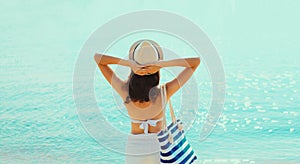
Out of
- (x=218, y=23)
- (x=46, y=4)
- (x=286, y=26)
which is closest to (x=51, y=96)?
(x=46, y=4)

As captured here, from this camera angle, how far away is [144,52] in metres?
1.70

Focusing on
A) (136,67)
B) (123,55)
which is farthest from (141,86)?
(123,55)

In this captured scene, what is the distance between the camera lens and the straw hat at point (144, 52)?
1696mm

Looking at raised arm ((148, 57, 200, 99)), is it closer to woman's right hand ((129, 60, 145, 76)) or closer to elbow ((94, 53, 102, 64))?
woman's right hand ((129, 60, 145, 76))

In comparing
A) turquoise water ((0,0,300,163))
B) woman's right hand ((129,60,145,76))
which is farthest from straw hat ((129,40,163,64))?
turquoise water ((0,0,300,163))

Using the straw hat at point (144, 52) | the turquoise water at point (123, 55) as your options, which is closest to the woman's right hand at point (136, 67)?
the straw hat at point (144, 52)

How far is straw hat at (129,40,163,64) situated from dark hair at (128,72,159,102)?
0.24 ft

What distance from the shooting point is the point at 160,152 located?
1704 millimetres

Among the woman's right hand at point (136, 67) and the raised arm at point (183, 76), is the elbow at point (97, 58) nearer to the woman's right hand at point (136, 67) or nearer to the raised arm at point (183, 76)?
the woman's right hand at point (136, 67)

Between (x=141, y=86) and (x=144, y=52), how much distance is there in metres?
0.13

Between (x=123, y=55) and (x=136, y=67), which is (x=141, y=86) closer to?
(x=136, y=67)

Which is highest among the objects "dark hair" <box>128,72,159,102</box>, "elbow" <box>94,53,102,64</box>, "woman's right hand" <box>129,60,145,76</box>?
"elbow" <box>94,53,102,64</box>

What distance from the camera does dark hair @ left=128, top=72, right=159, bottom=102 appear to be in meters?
1.75

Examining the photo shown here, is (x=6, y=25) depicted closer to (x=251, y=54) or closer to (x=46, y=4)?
(x=46, y=4)
